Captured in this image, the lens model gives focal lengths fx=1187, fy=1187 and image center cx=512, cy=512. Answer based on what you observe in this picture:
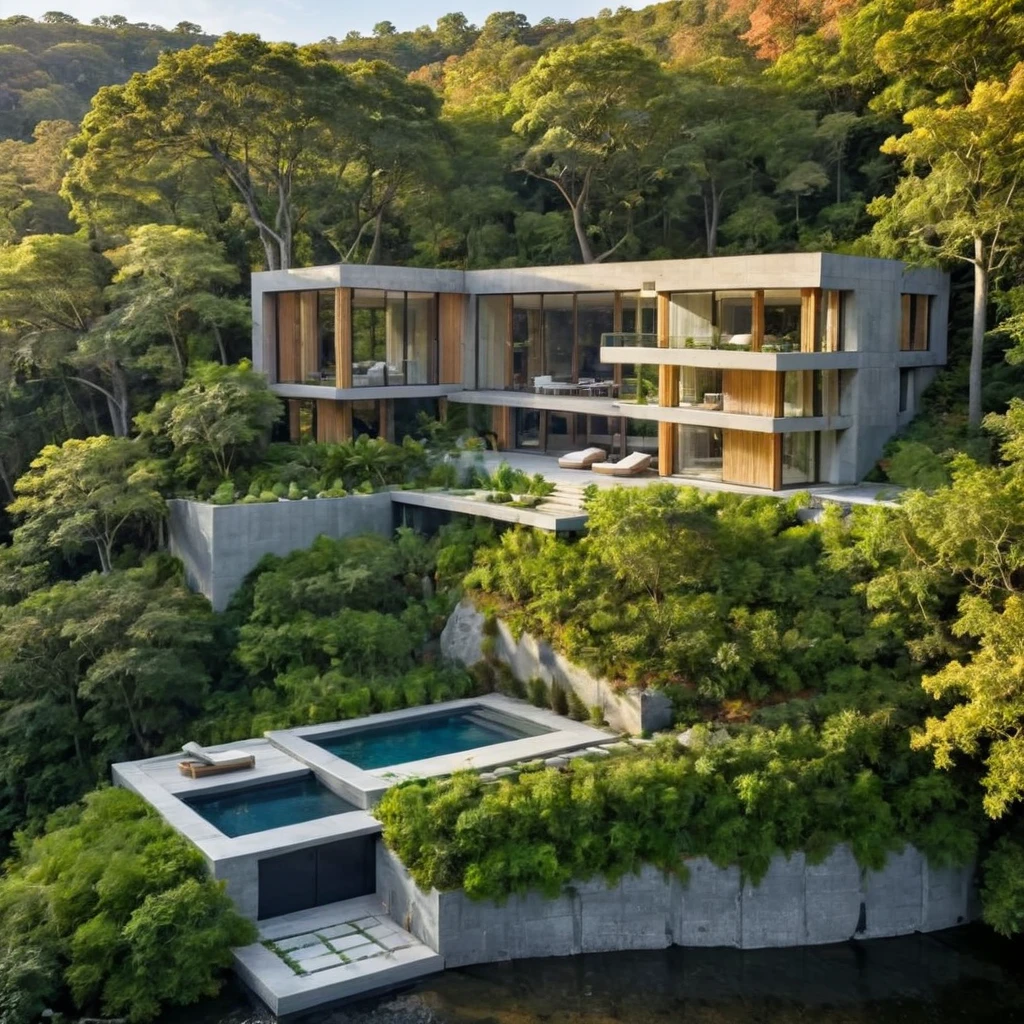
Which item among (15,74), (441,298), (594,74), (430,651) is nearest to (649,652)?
(430,651)

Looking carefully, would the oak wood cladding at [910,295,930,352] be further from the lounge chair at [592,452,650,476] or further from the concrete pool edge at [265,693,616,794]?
the concrete pool edge at [265,693,616,794]

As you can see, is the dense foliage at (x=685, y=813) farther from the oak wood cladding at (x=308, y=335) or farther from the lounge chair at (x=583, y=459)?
the oak wood cladding at (x=308, y=335)

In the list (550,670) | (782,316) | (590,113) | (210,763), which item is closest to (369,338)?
(590,113)

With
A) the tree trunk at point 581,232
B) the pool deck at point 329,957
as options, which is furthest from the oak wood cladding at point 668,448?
the pool deck at point 329,957

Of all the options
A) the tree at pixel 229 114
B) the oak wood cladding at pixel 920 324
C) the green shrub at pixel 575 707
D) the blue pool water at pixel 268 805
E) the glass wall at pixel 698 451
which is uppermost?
the tree at pixel 229 114

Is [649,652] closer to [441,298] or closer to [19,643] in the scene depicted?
[19,643]
